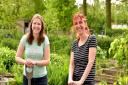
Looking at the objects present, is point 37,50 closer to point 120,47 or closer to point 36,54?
point 36,54

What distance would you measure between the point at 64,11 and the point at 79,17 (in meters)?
23.2

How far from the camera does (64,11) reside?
1130 inches

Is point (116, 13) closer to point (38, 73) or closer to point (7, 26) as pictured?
point (7, 26)

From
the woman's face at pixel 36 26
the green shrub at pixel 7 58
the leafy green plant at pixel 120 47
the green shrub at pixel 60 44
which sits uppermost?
the woman's face at pixel 36 26

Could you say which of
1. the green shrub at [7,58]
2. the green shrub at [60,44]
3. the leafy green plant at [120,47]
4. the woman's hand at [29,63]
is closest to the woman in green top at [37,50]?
the woman's hand at [29,63]

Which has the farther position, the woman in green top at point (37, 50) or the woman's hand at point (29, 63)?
the woman in green top at point (37, 50)

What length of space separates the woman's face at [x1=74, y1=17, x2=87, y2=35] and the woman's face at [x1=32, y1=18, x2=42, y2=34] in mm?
660

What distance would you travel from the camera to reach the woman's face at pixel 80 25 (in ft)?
18.2

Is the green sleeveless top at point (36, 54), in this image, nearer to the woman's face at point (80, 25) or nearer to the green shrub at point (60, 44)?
the woman's face at point (80, 25)

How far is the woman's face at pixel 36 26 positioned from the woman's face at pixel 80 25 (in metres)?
0.66

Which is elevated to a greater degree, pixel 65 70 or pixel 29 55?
pixel 29 55

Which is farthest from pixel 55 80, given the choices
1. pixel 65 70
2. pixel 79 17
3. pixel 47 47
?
pixel 79 17

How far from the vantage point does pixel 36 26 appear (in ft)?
19.7

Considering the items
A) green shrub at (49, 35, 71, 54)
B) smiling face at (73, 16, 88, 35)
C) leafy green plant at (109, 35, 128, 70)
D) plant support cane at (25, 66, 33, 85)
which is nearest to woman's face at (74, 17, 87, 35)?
smiling face at (73, 16, 88, 35)
